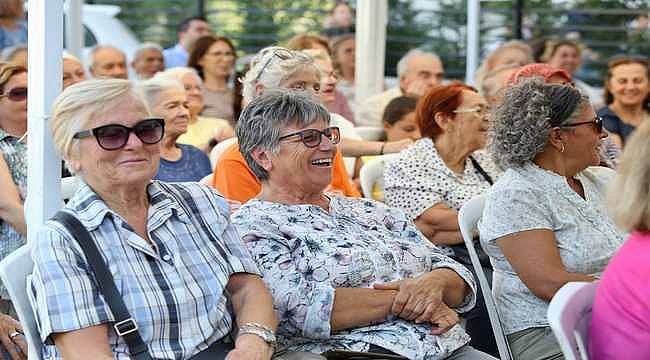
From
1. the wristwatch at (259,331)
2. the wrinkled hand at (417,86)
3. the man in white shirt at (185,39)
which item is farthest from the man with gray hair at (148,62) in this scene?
the wristwatch at (259,331)

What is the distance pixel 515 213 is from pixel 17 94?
199 cm

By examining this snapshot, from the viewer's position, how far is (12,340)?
11.9 feet

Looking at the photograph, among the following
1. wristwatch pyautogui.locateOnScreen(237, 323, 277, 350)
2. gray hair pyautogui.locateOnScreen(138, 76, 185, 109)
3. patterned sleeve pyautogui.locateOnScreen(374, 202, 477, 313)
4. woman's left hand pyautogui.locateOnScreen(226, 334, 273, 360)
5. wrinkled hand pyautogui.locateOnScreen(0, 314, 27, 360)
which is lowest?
wrinkled hand pyautogui.locateOnScreen(0, 314, 27, 360)

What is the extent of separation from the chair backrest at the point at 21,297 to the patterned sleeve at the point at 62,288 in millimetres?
34

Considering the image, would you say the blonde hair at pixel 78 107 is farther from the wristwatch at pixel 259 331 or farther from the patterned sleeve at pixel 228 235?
the wristwatch at pixel 259 331

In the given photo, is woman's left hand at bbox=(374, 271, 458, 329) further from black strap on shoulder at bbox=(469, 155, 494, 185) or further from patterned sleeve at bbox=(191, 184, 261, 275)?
black strap on shoulder at bbox=(469, 155, 494, 185)

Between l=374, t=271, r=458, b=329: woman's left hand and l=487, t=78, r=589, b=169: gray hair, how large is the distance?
55cm

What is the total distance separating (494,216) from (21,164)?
178 centimetres

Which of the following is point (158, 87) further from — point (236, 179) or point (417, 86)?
point (417, 86)

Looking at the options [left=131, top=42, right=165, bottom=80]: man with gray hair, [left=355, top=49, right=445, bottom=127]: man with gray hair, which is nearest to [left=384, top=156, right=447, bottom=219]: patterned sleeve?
[left=355, top=49, right=445, bottom=127]: man with gray hair

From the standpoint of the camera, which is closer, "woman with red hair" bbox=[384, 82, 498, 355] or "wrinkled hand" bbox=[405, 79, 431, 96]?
"woman with red hair" bbox=[384, 82, 498, 355]

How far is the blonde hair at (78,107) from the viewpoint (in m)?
3.15

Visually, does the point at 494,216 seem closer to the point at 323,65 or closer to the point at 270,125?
the point at 270,125

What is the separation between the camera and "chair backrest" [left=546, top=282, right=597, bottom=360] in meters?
2.79
